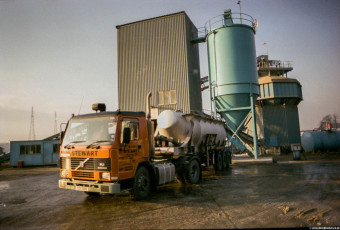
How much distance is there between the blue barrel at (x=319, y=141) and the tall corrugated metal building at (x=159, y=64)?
13625 mm

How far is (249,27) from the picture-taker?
19281 mm

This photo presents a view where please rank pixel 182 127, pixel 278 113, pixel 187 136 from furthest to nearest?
1. pixel 278 113
2. pixel 187 136
3. pixel 182 127

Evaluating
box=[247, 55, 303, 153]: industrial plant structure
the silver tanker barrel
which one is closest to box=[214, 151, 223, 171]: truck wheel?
the silver tanker barrel

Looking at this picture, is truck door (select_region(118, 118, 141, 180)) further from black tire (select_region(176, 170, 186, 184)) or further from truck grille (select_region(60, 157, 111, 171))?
black tire (select_region(176, 170, 186, 184))

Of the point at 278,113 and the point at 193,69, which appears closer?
the point at 193,69

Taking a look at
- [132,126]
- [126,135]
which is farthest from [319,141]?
[126,135]

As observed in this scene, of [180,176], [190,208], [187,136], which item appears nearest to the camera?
[190,208]

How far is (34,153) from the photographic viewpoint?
25156 millimetres

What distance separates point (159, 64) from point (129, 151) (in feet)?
49.6

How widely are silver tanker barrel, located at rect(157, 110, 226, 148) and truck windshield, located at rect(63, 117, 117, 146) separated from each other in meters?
4.03

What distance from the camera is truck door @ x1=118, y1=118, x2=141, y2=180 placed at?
6.94 metres

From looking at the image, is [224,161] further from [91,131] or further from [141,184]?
[91,131]

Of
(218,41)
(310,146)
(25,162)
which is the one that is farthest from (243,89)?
(25,162)

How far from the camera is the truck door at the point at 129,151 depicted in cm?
694
